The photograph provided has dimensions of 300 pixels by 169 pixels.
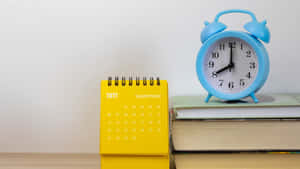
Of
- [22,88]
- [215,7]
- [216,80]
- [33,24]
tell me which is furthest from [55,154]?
[215,7]

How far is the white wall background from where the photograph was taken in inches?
36.5

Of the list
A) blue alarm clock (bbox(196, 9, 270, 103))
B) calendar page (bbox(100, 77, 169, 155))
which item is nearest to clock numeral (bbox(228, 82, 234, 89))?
blue alarm clock (bbox(196, 9, 270, 103))

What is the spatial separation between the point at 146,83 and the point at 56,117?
0.37 metres

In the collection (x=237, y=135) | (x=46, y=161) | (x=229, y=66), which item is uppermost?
(x=229, y=66)

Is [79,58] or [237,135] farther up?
[79,58]

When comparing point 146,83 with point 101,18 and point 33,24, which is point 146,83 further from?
point 33,24

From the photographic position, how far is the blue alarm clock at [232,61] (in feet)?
2.38

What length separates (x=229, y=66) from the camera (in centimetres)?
75

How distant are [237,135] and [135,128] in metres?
0.20

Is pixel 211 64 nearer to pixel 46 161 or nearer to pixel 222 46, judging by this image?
pixel 222 46

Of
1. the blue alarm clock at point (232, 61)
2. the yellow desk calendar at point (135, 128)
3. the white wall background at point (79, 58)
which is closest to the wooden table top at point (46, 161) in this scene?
the white wall background at point (79, 58)

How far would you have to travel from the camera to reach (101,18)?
36.8 inches

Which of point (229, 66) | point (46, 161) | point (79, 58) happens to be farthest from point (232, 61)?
point (46, 161)

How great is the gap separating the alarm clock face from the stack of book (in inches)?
3.5
